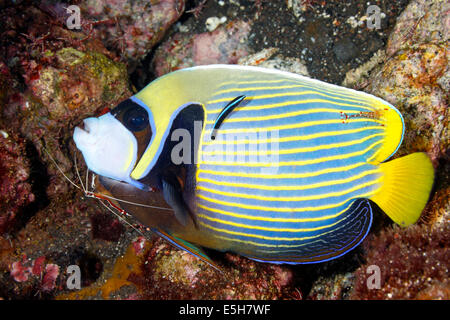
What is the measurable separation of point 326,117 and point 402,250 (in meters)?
0.97

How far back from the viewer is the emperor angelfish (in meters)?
1.56

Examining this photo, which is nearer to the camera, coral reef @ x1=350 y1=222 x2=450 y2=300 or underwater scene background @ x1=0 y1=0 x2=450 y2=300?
coral reef @ x1=350 y1=222 x2=450 y2=300

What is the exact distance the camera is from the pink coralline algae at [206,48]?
3.22 m

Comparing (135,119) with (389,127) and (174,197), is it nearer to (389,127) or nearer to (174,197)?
(174,197)

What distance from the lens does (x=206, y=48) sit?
3275 mm

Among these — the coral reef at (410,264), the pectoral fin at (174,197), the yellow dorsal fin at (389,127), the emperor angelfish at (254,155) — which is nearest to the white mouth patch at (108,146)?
the emperor angelfish at (254,155)

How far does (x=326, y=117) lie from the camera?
160 cm

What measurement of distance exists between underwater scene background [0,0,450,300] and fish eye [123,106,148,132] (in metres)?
1.07

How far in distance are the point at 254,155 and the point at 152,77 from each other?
2430 mm

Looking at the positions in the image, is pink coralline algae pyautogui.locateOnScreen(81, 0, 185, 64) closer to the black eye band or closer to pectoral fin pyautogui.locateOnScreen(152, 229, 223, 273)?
the black eye band

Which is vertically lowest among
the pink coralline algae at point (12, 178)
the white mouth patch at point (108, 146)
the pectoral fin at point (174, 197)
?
the pink coralline algae at point (12, 178)

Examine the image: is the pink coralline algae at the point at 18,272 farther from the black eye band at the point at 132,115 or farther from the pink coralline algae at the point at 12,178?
the black eye band at the point at 132,115

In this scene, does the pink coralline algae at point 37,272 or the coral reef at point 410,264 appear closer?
the coral reef at point 410,264

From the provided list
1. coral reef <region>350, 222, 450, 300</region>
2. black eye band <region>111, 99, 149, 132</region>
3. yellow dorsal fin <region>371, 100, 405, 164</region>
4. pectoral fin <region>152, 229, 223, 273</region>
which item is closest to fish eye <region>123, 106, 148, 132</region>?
black eye band <region>111, 99, 149, 132</region>
